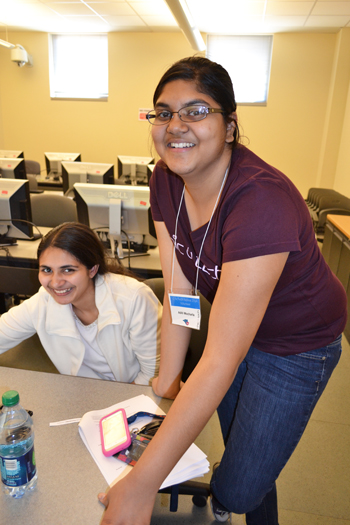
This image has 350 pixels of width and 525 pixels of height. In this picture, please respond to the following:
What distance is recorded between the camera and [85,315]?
59.9 inches

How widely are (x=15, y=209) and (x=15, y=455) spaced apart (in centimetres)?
208

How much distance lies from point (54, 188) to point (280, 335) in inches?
196

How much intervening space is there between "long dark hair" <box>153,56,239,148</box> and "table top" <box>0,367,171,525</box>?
79 centimetres

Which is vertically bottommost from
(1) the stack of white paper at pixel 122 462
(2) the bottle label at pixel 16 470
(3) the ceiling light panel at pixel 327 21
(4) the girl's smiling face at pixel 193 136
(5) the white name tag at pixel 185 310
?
(1) the stack of white paper at pixel 122 462

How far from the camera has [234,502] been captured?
98 centimetres

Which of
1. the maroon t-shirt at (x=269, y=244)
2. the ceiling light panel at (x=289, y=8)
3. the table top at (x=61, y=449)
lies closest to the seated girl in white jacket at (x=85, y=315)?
the table top at (x=61, y=449)

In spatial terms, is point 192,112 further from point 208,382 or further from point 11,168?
point 11,168

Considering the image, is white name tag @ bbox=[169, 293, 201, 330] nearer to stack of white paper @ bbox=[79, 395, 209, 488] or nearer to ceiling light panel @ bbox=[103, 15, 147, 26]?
stack of white paper @ bbox=[79, 395, 209, 488]

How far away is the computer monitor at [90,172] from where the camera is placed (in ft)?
11.8

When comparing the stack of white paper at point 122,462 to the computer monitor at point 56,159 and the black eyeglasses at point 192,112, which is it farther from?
the computer monitor at point 56,159

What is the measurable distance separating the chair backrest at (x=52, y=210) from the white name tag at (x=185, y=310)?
2.42 meters

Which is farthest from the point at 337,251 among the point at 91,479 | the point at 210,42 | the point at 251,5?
the point at 210,42

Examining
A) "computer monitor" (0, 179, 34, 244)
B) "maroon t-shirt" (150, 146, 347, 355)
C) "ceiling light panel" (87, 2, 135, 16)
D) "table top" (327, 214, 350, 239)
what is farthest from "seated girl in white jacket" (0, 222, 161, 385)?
"ceiling light panel" (87, 2, 135, 16)

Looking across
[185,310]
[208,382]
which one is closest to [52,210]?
[185,310]
